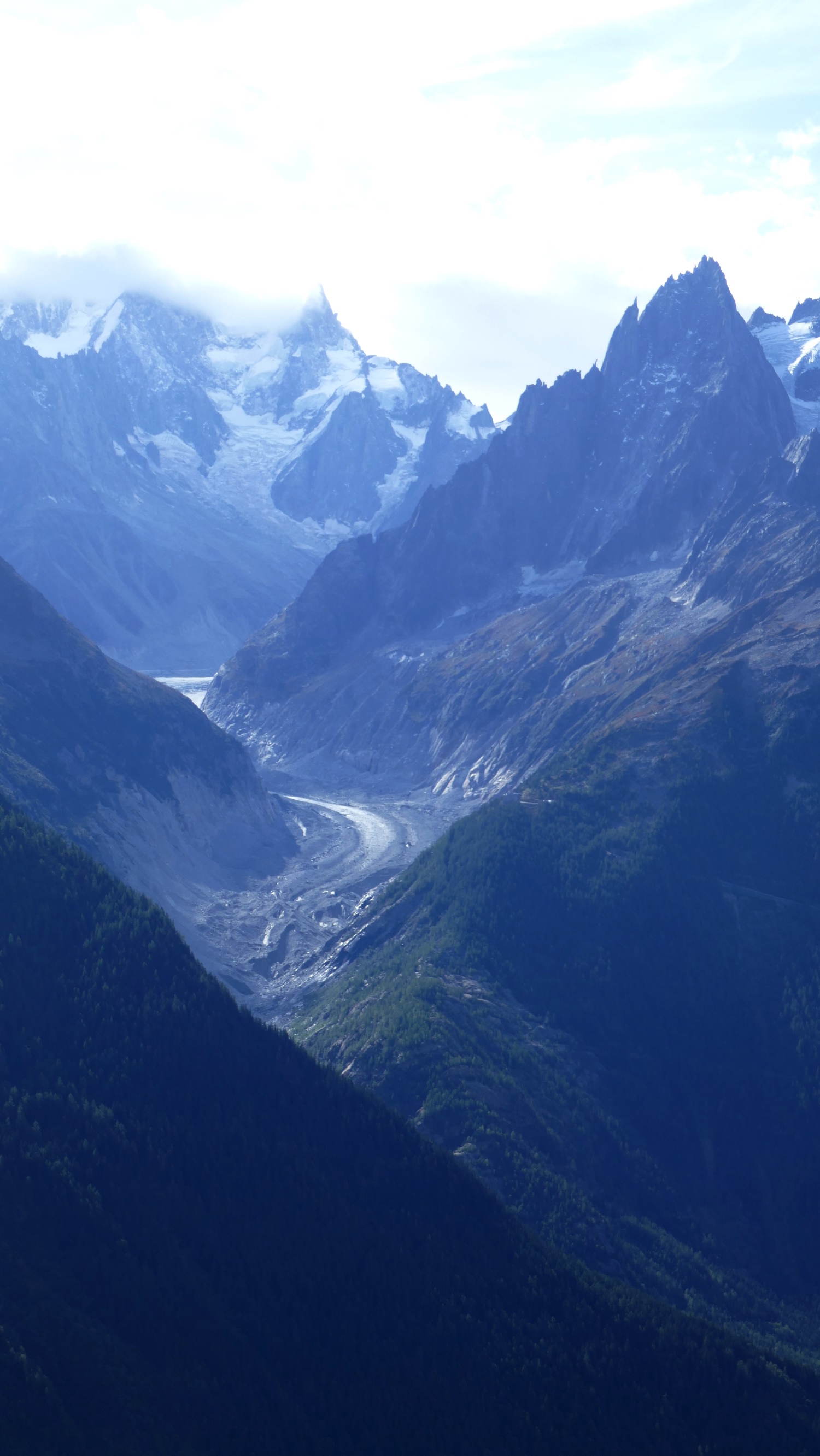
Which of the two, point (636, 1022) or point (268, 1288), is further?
point (636, 1022)

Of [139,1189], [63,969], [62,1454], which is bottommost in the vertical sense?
[62,1454]

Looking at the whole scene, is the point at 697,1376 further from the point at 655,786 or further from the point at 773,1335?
the point at 655,786

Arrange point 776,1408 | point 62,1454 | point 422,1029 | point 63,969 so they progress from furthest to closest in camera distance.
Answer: point 422,1029 → point 63,969 → point 776,1408 → point 62,1454

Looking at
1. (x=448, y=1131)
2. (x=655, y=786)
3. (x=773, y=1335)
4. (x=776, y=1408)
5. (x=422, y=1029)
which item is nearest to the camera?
(x=776, y=1408)

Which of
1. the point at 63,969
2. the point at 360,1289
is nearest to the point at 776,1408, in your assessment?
the point at 360,1289

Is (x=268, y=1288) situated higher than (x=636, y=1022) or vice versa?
(x=636, y=1022)

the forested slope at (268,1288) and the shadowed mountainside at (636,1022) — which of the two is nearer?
the forested slope at (268,1288)

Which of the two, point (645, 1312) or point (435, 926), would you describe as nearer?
point (645, 1312)

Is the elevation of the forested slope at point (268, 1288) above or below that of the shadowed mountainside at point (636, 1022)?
below

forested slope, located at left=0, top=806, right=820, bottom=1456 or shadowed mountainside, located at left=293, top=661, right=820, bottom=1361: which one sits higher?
shadowed mountainside, located at left=293, top=661, right=820, bottom=1361

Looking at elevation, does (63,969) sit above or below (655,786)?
below

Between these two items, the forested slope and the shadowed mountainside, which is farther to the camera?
the shadowed mountainside
